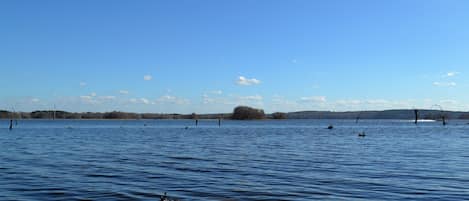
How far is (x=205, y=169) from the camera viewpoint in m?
26.8

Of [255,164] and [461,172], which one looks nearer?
[461,172]

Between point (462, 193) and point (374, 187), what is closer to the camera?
point (462, 193)

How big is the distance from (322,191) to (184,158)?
629 inches

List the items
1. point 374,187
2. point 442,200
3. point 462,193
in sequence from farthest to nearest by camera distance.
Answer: point 374,187 < point 462,193 < point 442,200

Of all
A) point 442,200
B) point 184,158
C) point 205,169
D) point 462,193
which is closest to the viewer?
point 442,200

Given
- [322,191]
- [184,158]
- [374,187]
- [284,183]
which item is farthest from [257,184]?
[184,158]

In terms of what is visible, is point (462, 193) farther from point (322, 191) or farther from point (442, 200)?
point (322, 191)

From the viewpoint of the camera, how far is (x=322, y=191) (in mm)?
19234

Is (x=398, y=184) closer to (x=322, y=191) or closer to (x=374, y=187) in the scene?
(x=374, y=187)

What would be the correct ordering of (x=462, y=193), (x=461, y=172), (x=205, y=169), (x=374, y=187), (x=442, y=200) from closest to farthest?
(x=442, y=200) < (x=462, y=193) < (x=374, y=187) < (x=461, y=172) < (x=205, y=169)

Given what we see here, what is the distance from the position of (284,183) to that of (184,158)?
44.3 feet

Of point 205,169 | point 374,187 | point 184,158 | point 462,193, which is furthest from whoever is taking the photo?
point 184,158

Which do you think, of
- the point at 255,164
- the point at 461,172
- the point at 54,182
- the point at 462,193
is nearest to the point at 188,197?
the point at 54,182

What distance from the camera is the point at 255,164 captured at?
29750 millimetres
